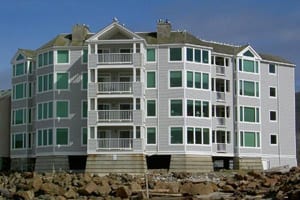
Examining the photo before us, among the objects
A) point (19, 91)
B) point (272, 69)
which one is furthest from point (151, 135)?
point (272, 69)

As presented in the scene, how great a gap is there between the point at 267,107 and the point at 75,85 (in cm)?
2057

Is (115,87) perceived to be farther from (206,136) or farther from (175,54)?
(206,136)

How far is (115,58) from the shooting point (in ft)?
203

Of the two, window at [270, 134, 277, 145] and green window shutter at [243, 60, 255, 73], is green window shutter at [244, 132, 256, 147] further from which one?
green window shutter at [243, 60, 255, 73]

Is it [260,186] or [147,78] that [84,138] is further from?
[260,186]

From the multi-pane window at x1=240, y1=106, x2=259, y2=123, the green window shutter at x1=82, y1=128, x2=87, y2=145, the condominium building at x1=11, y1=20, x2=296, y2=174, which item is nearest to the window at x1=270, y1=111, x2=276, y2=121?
the condominium building at x1=11, y1=20, x2=296, y2=174

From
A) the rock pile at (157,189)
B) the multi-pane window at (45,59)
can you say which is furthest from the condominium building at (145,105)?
the rock pile at (157,189)

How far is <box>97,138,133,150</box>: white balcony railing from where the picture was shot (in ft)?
199

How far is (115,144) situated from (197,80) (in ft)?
33.9

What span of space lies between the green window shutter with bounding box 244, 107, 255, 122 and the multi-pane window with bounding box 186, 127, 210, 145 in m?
6.21

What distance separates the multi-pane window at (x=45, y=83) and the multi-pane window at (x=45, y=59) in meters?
1.31

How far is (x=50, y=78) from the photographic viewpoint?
66.1 meters

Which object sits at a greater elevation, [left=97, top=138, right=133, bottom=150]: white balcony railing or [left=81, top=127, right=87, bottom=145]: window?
[left=81, top=127, right=87, bottom=145]: window

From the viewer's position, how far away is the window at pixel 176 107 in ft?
207
